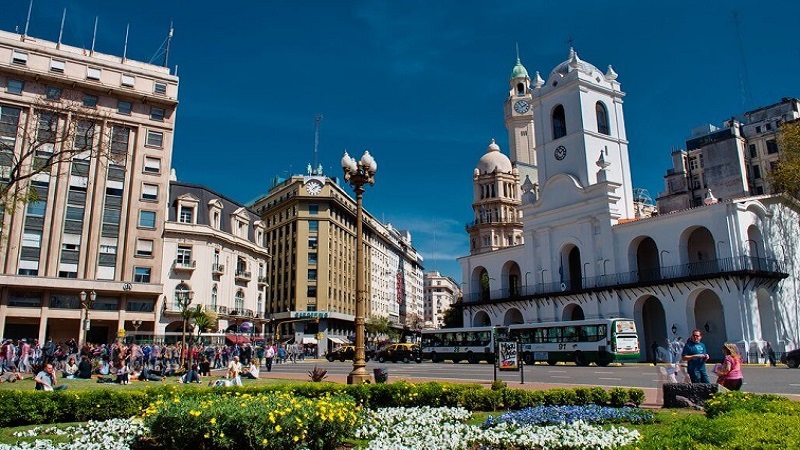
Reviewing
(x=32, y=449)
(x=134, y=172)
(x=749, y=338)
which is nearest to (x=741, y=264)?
(x=749, y=338)

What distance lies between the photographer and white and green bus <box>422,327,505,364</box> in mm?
39906

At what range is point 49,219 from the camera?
142 ft

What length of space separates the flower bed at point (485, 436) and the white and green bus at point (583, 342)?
70.8ft

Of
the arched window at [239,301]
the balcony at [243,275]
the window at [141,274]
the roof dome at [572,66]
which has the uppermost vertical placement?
the roof dome at [572,66]

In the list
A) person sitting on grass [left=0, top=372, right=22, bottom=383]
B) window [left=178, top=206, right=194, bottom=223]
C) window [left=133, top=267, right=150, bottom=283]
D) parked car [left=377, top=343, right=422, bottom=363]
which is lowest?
person sitting on grass [left=0, top=372, right=22, bottom=383]

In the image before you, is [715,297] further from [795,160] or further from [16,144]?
[16,144]

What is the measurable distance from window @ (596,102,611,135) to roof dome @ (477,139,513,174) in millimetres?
32590

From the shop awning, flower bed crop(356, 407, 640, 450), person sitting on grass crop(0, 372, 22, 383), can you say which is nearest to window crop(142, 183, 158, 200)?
the shop awning

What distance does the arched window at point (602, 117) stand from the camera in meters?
49.8

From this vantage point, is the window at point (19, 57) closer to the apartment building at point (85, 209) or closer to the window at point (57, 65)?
the apartment building at point (85, 209)

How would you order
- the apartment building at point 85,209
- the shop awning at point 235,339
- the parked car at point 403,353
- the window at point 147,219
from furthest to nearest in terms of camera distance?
the window at point 147,219 → the parked car at point 403,353 → the shop awning at point 235,339 → the apartment building at point 85,209

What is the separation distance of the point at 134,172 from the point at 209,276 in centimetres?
1082

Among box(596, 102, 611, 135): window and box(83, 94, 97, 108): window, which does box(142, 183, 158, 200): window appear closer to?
box(83, 94, 97, 108): window

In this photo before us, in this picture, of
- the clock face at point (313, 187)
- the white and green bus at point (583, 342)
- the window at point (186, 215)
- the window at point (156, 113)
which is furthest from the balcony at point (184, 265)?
the white and green bus at point (583, 342)
